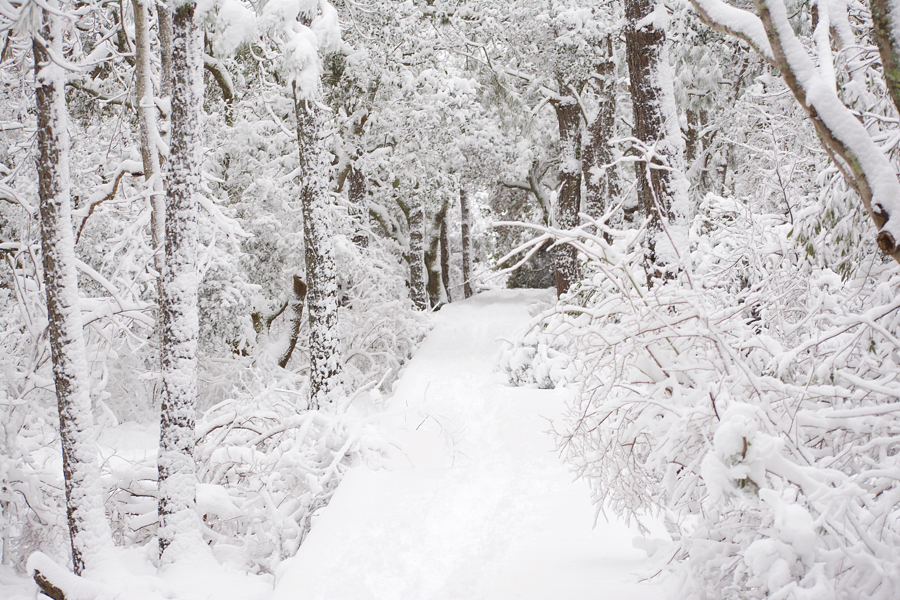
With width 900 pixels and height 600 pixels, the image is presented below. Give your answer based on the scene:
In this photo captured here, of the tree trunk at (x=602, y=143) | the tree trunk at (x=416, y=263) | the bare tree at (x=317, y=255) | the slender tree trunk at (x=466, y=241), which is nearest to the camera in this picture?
the bare tree at (x=317, y=255)

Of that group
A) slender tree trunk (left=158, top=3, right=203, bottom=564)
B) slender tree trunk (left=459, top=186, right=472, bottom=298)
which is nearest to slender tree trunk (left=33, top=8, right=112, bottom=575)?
slender tree trunk (left=158, top=3, right=203, bottom=564)

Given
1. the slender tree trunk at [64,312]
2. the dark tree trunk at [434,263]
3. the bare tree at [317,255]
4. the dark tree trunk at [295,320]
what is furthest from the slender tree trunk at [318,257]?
the dark tree trunk at [434,263]

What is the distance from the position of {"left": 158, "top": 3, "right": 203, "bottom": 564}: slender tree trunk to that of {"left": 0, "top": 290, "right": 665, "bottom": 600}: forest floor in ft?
1.72

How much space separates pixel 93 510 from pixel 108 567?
471mm

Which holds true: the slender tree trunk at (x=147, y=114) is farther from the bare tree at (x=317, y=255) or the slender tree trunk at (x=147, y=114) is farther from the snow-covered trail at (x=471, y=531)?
the snow-covered trail at (x=471, y=531)

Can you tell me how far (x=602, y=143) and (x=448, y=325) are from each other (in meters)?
6.10

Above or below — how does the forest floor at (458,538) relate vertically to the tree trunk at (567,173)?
below

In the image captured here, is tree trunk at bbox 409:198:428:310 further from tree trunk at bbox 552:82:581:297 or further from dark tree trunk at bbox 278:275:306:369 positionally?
tree trunk at bbox 552:82:581:297

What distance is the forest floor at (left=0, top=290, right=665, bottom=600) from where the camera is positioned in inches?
152

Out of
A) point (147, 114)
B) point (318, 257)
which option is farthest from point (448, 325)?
point (147, 114)

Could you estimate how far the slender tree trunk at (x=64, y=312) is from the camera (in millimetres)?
4695

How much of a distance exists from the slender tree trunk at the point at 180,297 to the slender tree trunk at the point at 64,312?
0.54 m

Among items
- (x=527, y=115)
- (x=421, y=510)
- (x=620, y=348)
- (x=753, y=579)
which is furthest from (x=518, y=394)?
(x=527, y=115)

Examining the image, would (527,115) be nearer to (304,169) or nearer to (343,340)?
(343,340)
